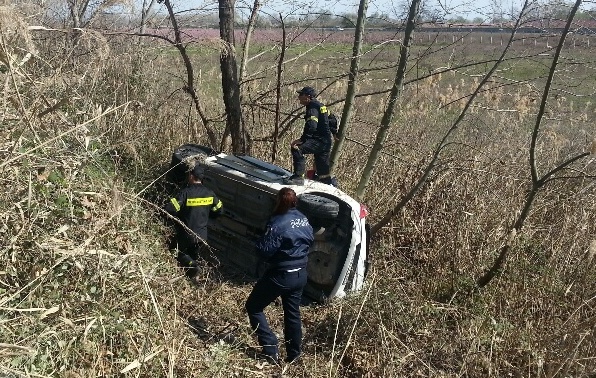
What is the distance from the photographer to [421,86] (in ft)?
32.1

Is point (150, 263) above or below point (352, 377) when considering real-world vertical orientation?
above

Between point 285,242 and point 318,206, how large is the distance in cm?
105

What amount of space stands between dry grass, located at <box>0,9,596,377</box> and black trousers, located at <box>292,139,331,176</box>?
1.51 ft

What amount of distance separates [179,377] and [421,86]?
699 centimetres

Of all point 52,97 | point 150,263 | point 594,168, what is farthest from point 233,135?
point 594,168

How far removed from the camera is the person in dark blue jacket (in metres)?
5.18

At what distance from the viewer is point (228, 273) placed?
22.5ft

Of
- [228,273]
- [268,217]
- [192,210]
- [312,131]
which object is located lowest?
[228,273]

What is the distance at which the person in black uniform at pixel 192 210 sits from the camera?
20.7ft

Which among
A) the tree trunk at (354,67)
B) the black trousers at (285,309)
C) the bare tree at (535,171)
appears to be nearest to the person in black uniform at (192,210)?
the black trousers at (285,309)

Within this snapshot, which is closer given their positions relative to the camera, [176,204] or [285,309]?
[285,309]

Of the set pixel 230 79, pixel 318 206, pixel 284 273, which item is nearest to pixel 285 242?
pixel 284 273

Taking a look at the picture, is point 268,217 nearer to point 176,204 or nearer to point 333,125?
point 176,204

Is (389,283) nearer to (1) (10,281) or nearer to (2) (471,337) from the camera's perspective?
(2) (471,337)
